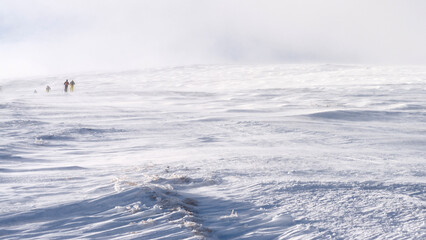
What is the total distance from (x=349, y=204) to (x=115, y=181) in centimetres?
230

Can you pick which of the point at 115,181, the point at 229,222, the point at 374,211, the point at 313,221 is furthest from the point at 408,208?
the point at 115,181

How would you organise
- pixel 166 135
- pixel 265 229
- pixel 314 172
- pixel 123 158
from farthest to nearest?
pixel 166 135, pixel 123 158, pixel 314 172, pixel 265 229

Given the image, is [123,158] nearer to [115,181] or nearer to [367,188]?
[115,181]

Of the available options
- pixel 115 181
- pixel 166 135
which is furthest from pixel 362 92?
pixel 115 181

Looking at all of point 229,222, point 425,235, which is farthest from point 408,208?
point 229,222

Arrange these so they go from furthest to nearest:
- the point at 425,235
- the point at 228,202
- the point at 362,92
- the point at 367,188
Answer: the point at 362,92 < the point at 367,188 < the point at 228,202 < the point at 425,235

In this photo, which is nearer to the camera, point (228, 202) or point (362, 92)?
point (228, 202)

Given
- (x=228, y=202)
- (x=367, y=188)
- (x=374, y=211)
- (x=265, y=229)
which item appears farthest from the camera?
(x=367, y=188)

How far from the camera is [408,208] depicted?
3934 mm

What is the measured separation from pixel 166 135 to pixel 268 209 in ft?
17.2

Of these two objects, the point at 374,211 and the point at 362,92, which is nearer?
the point at 374,211

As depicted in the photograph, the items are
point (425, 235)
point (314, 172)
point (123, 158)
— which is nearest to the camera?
point (425, 235)

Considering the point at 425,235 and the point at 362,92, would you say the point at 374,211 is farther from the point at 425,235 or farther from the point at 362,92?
the point at 362,92

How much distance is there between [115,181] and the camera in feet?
15.8
